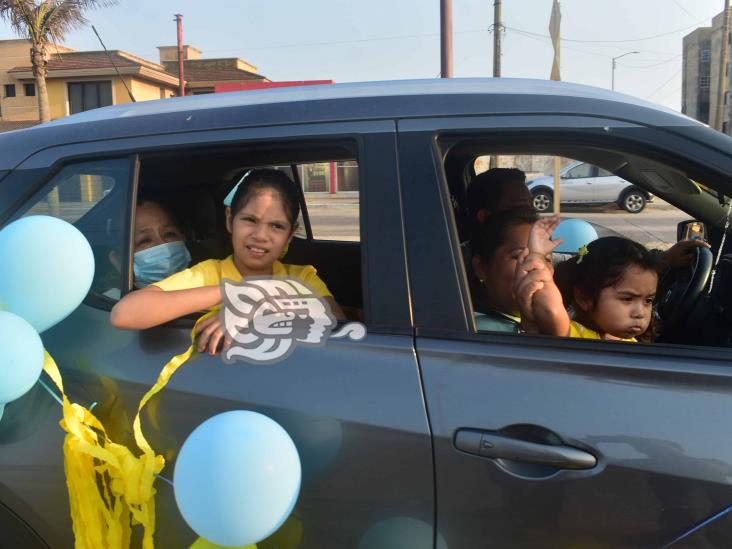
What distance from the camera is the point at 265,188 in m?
2.10

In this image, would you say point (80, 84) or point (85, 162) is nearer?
point (85, 162)

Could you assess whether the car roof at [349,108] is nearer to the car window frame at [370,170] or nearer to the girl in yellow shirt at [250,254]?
the car window frame at [370,170]

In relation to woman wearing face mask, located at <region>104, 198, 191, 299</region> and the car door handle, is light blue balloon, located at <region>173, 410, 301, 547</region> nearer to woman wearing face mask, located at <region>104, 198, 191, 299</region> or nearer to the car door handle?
the car door handle

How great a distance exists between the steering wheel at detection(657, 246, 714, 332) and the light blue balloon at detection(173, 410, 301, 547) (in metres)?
1.60

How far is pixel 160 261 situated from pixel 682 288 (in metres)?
2.00

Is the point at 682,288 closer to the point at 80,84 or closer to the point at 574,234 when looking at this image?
the point at 574,234

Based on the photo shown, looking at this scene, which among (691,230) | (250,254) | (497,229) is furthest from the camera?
(691,230)

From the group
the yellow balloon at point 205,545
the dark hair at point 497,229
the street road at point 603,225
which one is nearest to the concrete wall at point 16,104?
the street road at point 603,225

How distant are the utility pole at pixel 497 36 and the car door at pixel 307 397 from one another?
2218 cm

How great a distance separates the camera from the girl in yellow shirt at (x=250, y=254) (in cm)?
170

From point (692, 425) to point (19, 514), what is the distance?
1.65m

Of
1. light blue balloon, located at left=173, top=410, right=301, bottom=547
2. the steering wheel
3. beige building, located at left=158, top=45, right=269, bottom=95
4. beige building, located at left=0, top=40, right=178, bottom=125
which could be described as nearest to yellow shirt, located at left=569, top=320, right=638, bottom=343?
the steering wheel

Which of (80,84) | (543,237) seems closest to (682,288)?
(543,237)

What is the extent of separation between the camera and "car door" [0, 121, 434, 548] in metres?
1.43
